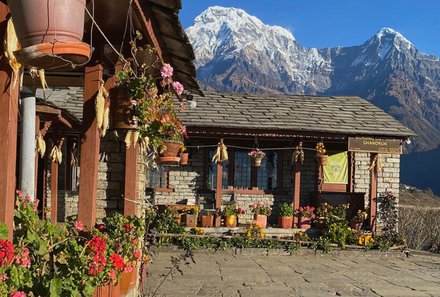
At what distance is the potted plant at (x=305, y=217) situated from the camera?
1391 cm

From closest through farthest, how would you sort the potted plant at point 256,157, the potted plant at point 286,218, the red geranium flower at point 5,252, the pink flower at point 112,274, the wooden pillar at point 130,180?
the red geranium flower at point 5,252, the pink flower at point 112,274, the wooden pillar at point 130,180, the potted plant at point 286,218, the potted plant at point 256,157

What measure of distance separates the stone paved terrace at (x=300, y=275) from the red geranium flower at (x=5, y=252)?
4.13m

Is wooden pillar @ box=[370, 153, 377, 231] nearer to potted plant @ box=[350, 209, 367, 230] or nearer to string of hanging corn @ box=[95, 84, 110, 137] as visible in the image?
potted plant @ box=[350, 209, 367, 230]

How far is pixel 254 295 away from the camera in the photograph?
740 centimetres

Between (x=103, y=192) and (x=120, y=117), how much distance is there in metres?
1.57

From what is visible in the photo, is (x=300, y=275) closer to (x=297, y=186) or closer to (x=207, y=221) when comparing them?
(x=207, y=221)

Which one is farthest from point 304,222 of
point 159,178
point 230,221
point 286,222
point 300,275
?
point 300,275

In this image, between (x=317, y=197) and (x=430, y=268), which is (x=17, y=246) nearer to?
(x=430, y=268)

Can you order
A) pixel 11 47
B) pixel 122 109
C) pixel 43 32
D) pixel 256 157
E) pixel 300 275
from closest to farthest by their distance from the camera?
1. pixel 43 32
2. pixel 11 47
3. pixel 122 109
4. pixel 300 275
5. pixel 256 157

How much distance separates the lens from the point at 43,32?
2516 millimetres

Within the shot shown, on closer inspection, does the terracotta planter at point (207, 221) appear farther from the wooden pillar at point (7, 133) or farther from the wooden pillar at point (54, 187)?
the wooden pillar at point (7, 133)

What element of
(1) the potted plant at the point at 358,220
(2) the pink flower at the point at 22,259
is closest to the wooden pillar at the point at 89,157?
(2) the pink flower at the point at 22,259

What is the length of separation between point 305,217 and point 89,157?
10.00m

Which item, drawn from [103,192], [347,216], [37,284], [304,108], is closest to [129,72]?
[103,192]
